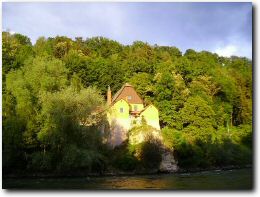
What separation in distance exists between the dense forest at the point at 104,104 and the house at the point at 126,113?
2.19ft

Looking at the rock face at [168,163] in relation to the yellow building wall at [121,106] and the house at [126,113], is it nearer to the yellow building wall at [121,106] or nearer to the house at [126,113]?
the house at [126,113]

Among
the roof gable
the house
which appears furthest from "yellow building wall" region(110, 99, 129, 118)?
the roof gable

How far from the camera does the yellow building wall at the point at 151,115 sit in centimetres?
1861

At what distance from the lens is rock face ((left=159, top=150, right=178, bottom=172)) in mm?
15759

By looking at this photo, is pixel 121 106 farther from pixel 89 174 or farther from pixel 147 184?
pixel 147 184

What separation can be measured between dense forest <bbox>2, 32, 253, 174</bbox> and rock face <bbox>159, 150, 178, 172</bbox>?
15.8 inches

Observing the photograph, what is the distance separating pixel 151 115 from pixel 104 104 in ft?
13.9

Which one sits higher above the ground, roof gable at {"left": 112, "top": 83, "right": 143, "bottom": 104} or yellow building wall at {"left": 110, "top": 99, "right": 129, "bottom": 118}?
roof gable at {"left": 112, "top": 83, "right": 143, "bottom": 104}

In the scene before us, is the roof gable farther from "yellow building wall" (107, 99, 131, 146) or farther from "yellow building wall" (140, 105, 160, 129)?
"yellow building wall" (107, 99, 131, 146)

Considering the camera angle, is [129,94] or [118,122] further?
[129,94]

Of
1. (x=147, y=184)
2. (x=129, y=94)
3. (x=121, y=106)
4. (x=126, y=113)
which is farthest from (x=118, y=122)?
(x=147, y=184)

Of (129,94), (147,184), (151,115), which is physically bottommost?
(147,184)

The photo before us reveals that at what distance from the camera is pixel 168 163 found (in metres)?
16.1

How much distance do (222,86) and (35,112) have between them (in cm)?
706
